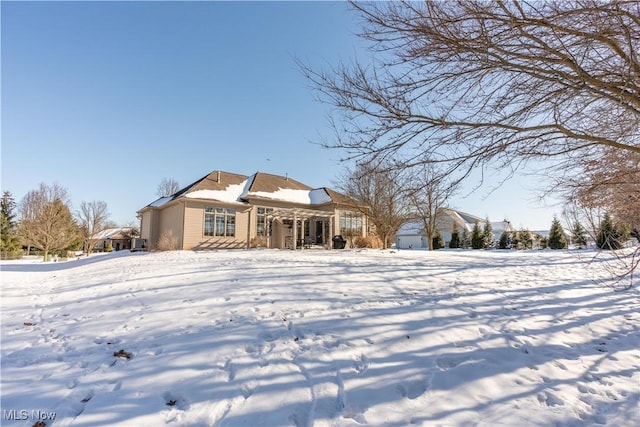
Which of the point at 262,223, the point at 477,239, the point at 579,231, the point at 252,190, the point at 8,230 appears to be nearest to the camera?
the point at 579,231

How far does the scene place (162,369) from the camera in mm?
2959

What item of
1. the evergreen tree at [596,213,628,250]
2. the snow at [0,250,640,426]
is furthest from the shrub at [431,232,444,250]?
the snow at [0,250,640,426]

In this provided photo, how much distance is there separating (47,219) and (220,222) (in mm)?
14519

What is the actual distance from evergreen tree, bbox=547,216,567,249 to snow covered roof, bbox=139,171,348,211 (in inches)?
717

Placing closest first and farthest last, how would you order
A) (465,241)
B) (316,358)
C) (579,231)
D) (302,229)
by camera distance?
(316,358) → (579,231) → (302,229) → (465,241)

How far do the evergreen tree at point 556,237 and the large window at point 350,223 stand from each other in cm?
1630

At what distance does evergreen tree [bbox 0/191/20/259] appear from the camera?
982 inches

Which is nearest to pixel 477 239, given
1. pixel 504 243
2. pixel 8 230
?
pixel 504 243

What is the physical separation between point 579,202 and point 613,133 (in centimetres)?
128

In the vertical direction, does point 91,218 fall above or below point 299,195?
below

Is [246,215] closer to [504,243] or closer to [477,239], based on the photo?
[477,239]

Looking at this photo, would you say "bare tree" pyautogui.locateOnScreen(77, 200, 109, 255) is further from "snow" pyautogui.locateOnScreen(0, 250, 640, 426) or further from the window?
"snow" pyautogui.locateOnScreen(0, 250, 640, 426)

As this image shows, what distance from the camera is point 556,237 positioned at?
25.1 meters

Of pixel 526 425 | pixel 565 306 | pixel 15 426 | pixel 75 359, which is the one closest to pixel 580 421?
pixel 526 425
